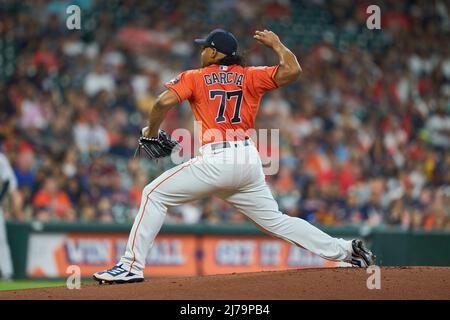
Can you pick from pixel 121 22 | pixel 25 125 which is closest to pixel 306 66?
pixel 121 22

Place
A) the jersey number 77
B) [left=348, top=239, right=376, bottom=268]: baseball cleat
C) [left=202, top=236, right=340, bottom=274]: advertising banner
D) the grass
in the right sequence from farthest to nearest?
1. [left=202, top=236, right=340, bottom=274]: advertising banner
2. the grass
3. [left=348, top=239, right=376, bottom=268]: baseball cleat
4. the jersey number 77

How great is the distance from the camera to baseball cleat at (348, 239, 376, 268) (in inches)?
293

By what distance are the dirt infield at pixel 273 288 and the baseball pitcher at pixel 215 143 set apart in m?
0.41

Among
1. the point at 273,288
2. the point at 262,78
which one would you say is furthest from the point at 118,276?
the point at 262,78

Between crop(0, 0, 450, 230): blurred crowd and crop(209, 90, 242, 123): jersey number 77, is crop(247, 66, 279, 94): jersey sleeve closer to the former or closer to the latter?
crop(209, 90, 242, 123): jersey number 77

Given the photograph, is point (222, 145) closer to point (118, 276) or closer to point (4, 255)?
point (118, 276)

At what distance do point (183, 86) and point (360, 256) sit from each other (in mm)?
2079

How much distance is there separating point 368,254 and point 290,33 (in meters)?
11.1

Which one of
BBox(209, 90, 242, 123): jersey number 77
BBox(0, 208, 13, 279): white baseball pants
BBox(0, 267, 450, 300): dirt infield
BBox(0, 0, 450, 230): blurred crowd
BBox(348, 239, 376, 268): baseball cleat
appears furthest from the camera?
BBox(0, 0, 450, 230): blurred crowd

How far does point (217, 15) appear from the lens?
1791 cm

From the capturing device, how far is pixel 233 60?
23.7ft

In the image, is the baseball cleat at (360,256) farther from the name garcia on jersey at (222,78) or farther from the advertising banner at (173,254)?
the advertising banner at (173,254)

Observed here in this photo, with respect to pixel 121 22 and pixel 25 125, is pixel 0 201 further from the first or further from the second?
pixel 121 22

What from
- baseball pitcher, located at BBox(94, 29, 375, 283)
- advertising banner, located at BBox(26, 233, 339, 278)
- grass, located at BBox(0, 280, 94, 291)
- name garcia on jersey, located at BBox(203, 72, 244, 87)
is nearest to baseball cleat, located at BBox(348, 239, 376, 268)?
baseball pitcher, located at BBox(94, 29, 375, 283)
